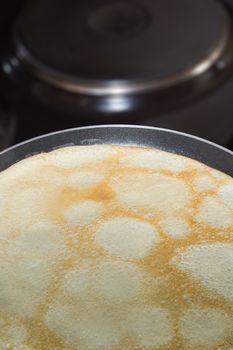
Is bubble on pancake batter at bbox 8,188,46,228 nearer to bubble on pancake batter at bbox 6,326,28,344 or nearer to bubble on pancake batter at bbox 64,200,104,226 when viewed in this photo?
bubble on pancake batter at bbox 64,200,104,226

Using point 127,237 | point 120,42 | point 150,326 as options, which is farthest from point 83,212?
point 120,42

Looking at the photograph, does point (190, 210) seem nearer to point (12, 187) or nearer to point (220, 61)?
point (12, 187)

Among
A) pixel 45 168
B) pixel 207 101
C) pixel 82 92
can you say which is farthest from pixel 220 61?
pixel 45 168

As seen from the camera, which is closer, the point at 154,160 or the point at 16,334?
the point at 16,334

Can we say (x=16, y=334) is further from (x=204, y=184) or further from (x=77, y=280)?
(x=204, y=184)

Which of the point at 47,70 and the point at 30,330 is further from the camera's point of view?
the point at 47,70

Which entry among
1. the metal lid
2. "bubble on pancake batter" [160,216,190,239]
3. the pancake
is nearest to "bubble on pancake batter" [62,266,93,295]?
the pancake

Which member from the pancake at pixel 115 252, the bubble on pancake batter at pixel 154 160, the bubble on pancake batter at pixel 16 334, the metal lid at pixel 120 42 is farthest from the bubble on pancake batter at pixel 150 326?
the metal lid at pixel 120 42
